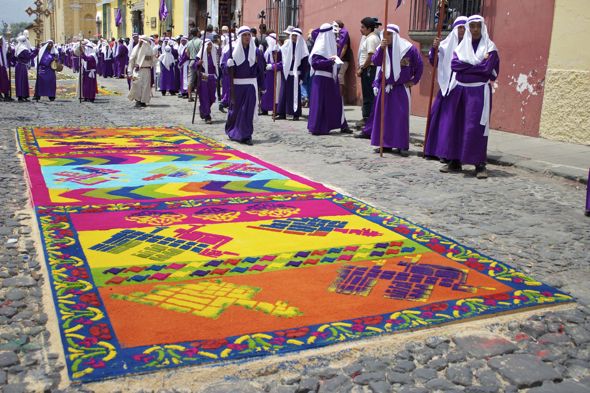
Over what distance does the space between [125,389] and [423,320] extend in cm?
148

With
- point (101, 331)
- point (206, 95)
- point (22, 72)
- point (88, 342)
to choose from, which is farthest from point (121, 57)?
point (88, 342)

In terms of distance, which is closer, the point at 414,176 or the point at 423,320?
the point at 423,320

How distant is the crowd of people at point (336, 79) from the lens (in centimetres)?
721

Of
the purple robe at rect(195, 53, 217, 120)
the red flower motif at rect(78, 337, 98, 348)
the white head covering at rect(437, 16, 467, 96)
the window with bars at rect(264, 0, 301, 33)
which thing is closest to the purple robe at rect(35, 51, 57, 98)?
the purple robe at rect(195, 53, 217, 120)

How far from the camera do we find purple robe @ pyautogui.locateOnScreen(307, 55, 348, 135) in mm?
10625

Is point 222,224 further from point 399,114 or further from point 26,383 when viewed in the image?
point 399,114

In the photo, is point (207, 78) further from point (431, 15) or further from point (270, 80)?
point (431, 15)

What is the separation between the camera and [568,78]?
30.3 ft

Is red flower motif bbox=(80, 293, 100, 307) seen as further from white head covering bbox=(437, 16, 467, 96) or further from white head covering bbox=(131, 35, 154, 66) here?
white head covering bbox=(131, 35, 154, 66)

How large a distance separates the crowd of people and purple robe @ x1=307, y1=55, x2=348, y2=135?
0.7 inches

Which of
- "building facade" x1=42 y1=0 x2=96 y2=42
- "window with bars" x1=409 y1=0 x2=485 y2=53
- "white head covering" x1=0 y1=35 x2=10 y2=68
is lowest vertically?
"white head covering" x1=0 y1=35 x2=10 y2=68

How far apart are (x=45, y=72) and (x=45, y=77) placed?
0.14 m

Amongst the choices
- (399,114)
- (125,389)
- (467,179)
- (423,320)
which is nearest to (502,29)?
(399,114)

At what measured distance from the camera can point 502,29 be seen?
1037cm
